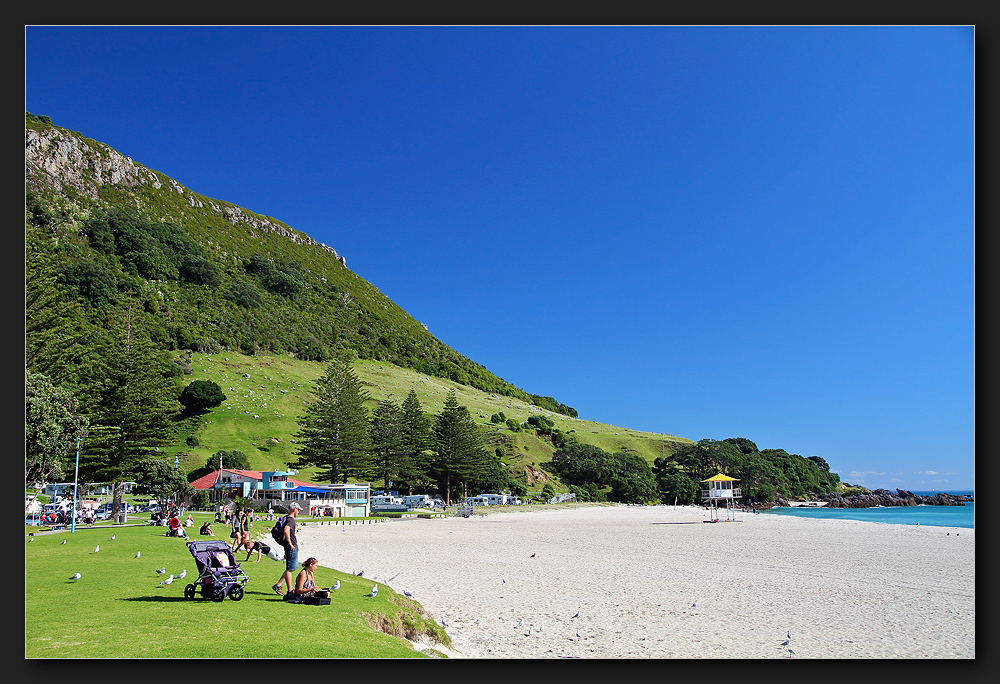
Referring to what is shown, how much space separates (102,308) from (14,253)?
5410cm

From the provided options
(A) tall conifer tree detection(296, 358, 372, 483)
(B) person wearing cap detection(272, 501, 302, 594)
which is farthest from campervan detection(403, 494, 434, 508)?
(B) person wearing cap detection(272, 501, 302, 594)

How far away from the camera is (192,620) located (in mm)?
4953

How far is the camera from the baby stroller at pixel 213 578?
5.62 m

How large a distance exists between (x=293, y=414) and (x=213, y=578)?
165ft

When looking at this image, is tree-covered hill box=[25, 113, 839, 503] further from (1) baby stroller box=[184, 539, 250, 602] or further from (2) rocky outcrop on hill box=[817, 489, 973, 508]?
(1) baby stroller box=[184, 539, 250, 602]

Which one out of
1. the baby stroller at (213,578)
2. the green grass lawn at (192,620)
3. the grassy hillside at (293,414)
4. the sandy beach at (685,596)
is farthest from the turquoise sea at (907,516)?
the baby stroller at (213,578)

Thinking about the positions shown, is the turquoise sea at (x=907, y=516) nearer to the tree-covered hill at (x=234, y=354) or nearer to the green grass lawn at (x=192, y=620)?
Result: the tree-covered hill at (x=234, y=354)

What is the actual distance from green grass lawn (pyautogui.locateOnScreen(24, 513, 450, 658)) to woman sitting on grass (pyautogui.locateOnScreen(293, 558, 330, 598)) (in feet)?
0.56

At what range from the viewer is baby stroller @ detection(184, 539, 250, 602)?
562 centimetres

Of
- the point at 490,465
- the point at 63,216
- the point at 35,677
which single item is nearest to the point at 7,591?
the point at 35,677

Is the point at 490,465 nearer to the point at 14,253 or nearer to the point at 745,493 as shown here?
the point at 745,493

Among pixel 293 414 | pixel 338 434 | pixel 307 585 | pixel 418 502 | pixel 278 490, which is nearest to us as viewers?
pixel 307 585

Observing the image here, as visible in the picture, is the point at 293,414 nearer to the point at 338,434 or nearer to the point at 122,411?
the point at 338,434

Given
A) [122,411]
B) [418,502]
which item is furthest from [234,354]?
[122,411]
